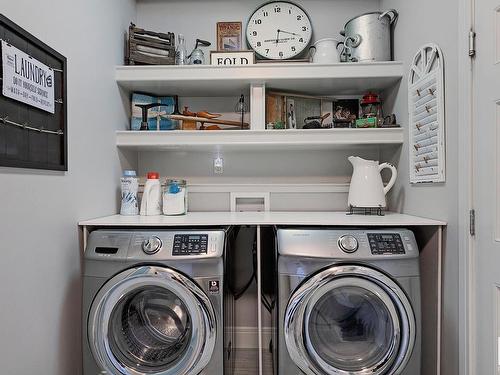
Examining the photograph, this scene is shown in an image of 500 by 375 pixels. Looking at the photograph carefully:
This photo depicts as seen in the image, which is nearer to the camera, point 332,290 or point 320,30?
point 332,290

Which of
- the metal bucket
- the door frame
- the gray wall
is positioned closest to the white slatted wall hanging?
the gray wall

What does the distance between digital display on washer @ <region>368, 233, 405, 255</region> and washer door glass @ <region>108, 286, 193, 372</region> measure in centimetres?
89

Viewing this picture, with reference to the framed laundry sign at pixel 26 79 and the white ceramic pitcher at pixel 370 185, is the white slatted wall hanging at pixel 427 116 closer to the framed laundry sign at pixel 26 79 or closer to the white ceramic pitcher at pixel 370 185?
the white ceramic pitcher at pixel 370 185

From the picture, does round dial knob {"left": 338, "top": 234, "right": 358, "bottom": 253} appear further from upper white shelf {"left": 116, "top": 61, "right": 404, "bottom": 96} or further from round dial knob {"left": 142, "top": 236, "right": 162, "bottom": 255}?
upper white shelf {"left": 116, "top": 61, "right": 404, "bottom": 96}

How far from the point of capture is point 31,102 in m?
1.29

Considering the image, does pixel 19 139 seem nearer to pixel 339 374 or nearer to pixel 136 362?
pixel 136 362

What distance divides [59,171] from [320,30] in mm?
1876

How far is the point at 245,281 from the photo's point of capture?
2.34 meters

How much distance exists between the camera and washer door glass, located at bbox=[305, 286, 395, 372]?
1.52 m

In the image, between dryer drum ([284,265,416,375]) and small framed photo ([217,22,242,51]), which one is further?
small framed photo ([217,22,242,51])

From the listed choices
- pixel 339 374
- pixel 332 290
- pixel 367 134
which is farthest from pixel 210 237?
pixel 367 134

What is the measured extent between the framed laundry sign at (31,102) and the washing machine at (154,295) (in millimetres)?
447

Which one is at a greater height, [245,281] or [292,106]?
[292,106]

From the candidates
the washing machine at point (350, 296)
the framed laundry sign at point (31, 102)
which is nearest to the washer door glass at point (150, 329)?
the washing machine at point (350, 296)
